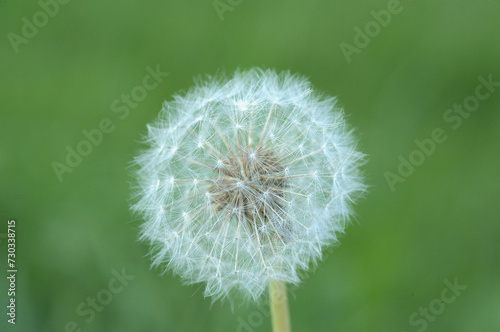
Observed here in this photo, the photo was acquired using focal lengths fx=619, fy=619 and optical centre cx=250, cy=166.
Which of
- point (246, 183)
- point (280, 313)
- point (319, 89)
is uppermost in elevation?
point (319, 89)

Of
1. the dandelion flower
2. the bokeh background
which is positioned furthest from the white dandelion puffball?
the bokeh background

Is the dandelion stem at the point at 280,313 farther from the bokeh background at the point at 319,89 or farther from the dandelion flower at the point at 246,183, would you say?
the bokeh background at the point at 319,89

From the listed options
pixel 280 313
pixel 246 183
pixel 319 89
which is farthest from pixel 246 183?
pixel 319 89

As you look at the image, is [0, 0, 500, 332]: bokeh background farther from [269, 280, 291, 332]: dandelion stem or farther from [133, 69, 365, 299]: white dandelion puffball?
[269, 280, 291, 332]: dandelion stem

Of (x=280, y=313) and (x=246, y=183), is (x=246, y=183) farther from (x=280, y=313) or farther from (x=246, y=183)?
(x=280, y=313)

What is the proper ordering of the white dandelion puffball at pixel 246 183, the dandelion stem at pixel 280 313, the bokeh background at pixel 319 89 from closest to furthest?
1. the dandelion stem at pixel 280 313
2. the white dandelion puffball at pixel 246 183
3. the bokeh background at pixel 319 89

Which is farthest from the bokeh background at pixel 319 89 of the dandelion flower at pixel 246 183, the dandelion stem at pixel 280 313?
the dandelion stem at pixel 280 313

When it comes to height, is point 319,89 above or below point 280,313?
above
